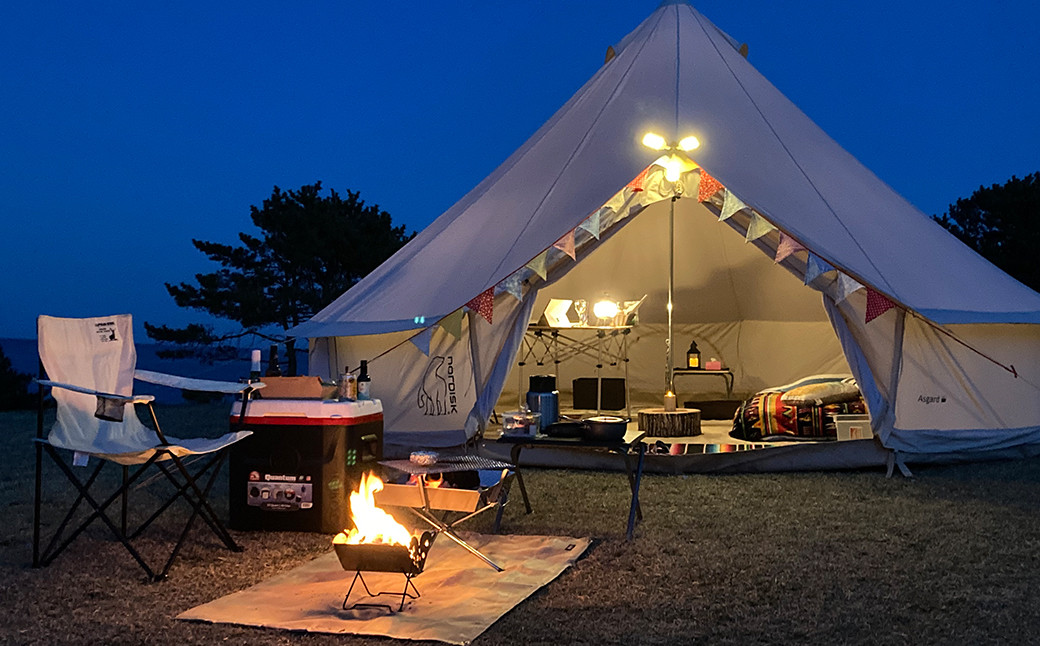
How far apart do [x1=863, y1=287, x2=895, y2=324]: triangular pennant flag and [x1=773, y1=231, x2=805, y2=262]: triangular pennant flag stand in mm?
397

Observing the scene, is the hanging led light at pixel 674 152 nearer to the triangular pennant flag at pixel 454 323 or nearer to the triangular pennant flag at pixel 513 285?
the triangular pennant flag at pixel 513 285

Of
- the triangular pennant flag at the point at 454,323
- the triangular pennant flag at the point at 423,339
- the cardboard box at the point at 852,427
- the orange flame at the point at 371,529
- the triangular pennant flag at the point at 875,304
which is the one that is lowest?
the orange flame at the point at 371,529

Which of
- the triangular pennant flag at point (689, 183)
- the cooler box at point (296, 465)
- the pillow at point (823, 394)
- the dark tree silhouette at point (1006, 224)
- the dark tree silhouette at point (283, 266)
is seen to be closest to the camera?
the cooler box at point (296, 465)

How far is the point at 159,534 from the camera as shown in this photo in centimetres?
347

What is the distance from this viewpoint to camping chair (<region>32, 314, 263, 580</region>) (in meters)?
2.90

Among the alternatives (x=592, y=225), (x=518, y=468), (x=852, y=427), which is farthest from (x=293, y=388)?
(x=852, y=427)

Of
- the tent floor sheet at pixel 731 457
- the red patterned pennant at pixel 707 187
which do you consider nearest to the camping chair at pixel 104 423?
the tent floor sheet at pixel 731 457

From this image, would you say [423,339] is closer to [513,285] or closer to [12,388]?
[513,285]

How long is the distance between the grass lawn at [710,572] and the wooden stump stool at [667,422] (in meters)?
1.21

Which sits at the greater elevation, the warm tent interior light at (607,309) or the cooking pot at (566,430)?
the warm tent interior light at (607,309)

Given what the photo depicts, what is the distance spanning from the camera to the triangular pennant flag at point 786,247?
15.6ft

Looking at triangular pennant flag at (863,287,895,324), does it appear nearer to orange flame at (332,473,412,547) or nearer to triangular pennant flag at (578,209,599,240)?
triangular pennant flag at (578,209,599,240)

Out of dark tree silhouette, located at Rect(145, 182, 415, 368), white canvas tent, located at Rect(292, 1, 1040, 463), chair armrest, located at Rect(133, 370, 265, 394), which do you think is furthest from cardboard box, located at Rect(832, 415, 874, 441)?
dark tree silhouette, located at Rect(145, 182, 415, 368)

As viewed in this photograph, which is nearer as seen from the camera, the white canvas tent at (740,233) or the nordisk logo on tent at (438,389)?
the white canvas tent at (740,233)
